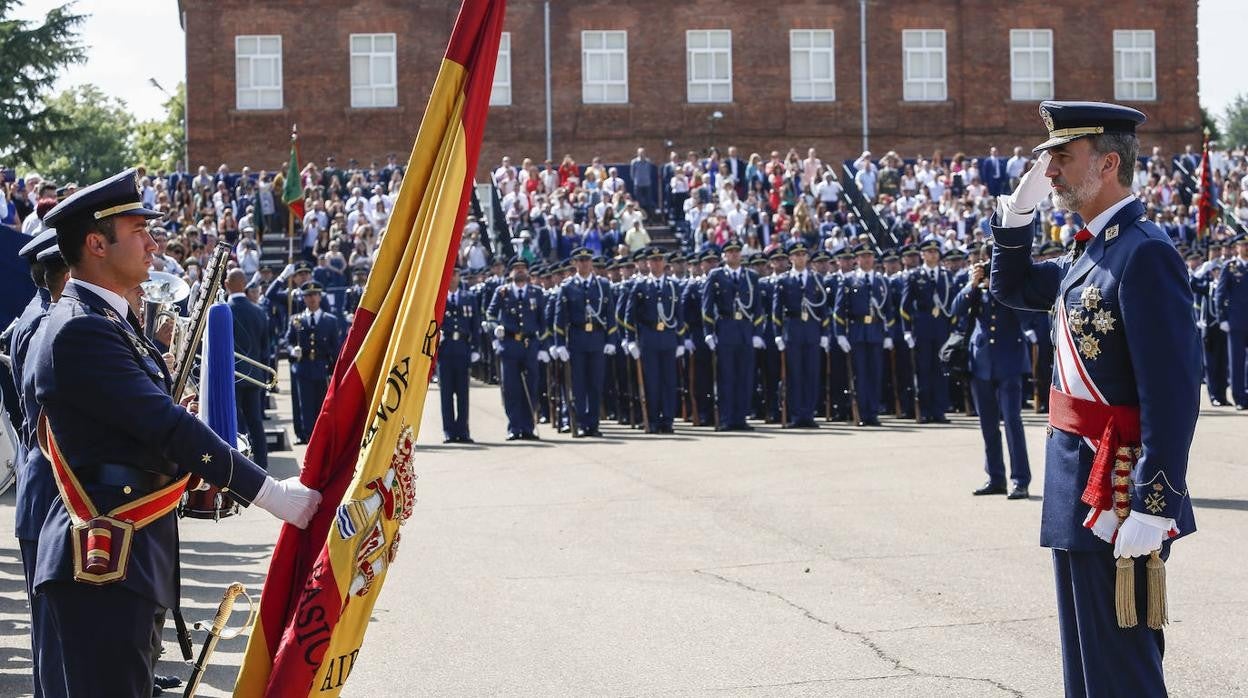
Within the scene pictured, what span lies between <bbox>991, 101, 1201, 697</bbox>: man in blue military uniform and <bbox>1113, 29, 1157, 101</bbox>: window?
40052 mm

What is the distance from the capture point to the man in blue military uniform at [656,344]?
18.7 m

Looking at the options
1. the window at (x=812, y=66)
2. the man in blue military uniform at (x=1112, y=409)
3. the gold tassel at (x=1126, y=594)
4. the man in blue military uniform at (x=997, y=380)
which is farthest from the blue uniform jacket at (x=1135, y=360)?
the window at (x=812, y=66)

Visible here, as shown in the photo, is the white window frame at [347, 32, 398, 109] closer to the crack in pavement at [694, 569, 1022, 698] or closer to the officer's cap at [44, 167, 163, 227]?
the crack in pavement at [694, 569, 1022, 698]

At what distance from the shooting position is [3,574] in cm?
954

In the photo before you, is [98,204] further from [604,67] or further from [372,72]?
[604,67]

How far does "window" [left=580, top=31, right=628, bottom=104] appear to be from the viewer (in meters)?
41.1

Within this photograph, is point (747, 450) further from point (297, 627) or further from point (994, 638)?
point (297, 627)

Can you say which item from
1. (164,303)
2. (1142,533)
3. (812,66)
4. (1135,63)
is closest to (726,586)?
(164,303)

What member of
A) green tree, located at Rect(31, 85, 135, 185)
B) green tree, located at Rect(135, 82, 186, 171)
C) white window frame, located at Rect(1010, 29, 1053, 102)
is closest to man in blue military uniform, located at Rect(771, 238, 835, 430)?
white window frame, located at Rect(1010, 29, 1053, 102)

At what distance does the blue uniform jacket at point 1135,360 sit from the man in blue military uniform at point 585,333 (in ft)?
44.7

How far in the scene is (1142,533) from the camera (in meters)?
4.47

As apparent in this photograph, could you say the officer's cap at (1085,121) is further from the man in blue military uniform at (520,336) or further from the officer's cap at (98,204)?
the man in blue military uniform at (520,336)

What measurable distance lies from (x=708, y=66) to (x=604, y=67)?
8.75 feet

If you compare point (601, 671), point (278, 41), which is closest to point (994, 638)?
point (601, 671)
